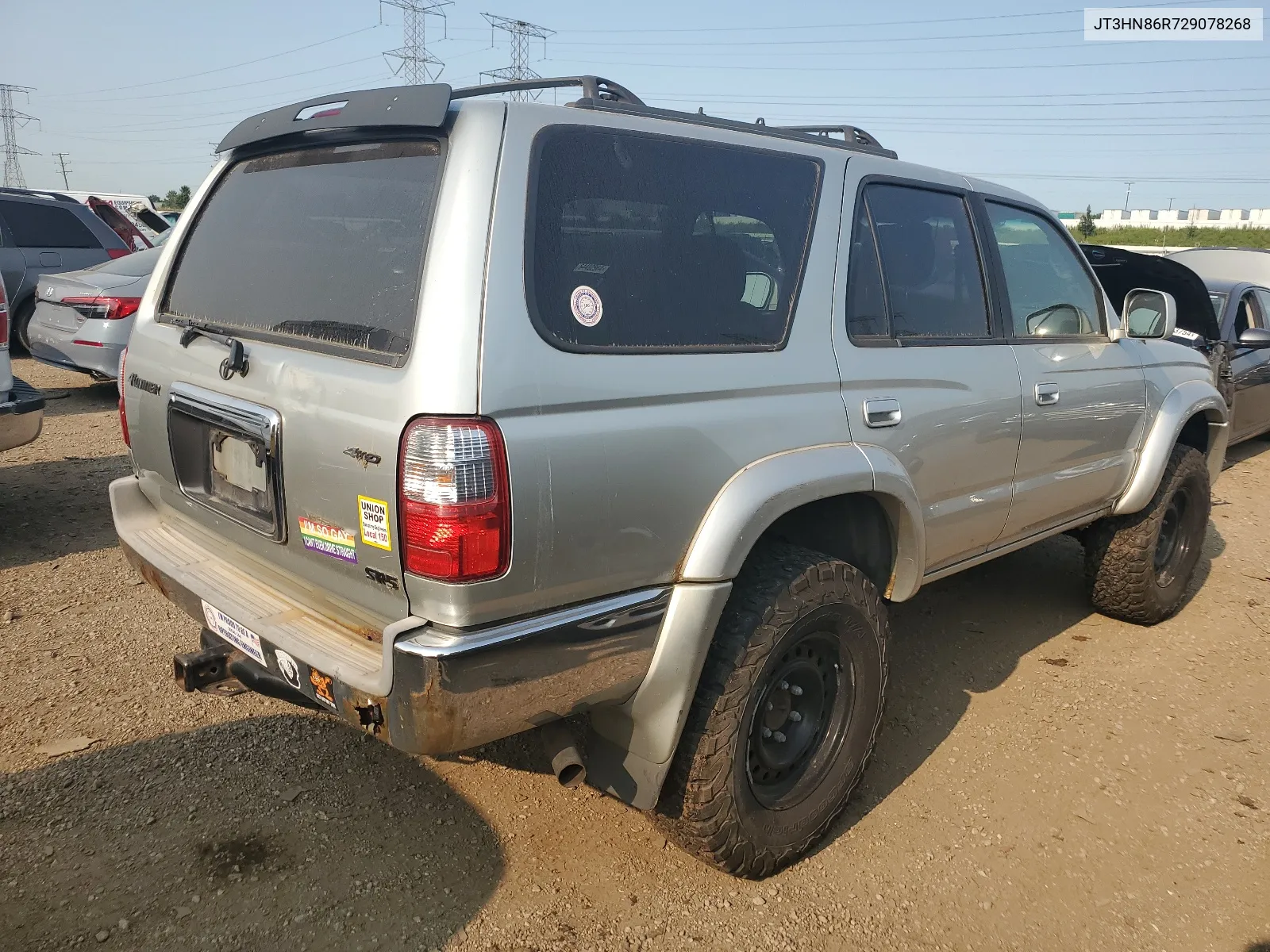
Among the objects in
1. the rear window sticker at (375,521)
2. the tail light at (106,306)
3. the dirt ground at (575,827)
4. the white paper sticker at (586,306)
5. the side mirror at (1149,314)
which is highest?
the white paper sticker at (586,306)

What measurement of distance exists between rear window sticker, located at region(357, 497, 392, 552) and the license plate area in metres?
0.33

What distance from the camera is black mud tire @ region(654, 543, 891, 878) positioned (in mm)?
2389

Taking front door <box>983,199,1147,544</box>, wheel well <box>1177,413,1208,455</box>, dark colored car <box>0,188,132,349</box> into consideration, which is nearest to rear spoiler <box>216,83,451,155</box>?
front door <box>983,199,1147,544</box>

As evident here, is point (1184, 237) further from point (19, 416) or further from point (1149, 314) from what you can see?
point (19, 416)

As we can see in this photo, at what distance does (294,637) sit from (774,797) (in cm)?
138

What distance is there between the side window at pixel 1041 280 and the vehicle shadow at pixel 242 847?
266 centimetres

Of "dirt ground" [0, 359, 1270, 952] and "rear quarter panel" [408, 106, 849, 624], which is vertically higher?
"rear quarter panel" [408, 106, 849, 624]

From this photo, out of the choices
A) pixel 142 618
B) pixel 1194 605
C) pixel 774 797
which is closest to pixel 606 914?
pixel 774 797

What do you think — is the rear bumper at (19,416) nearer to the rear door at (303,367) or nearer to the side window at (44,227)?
the rear door at (303,367)

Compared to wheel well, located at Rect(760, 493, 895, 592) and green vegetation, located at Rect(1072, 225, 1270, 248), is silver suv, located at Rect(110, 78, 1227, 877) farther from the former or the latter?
green vegetation, located at Rect(1072, 225, 1270, 248)

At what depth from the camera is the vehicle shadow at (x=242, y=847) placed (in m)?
2.32

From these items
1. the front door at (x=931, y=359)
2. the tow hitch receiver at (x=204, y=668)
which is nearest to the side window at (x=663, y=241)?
the front door at (x=931, y=359)

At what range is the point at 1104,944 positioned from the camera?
246 centimetres

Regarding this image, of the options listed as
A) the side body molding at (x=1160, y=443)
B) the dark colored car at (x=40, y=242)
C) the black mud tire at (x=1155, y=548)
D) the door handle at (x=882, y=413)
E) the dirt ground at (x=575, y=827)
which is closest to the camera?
the dirt ground at (x=575, y=827)
